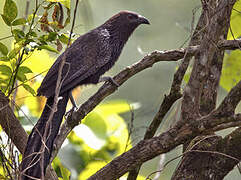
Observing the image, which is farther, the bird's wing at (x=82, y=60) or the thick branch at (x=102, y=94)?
the bird's wing at (x=82, y=60)

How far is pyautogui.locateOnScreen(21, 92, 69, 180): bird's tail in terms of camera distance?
73.5 inches

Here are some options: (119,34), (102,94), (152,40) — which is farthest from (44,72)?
(152,40)

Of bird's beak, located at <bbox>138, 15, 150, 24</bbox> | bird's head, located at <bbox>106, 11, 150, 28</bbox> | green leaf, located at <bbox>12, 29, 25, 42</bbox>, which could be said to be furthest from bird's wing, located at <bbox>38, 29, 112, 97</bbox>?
green leaf, located at <bbox>12, 29, 25, 42</bbox>

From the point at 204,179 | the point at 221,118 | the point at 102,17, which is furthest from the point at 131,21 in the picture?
the point at 102,17

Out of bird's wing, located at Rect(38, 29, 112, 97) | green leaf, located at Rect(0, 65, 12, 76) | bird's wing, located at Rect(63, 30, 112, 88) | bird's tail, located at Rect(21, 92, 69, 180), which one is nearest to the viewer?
bird's tail, located at Rect(21, 92, 69, 180)

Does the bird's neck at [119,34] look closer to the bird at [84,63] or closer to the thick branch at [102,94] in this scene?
the bird at [84,63]

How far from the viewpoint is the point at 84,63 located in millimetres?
2893

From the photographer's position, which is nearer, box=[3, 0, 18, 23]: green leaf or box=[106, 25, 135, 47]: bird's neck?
box=[3, 0, 18, 23]: green leaf

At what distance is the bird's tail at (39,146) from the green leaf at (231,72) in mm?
1003

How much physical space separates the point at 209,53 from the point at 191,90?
0.18 metres

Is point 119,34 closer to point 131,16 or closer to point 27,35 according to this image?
point 131,16

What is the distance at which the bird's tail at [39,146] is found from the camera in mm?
1866

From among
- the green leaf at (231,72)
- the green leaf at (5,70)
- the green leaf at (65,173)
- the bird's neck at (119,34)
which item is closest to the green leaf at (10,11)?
the green leaf at (5,70)

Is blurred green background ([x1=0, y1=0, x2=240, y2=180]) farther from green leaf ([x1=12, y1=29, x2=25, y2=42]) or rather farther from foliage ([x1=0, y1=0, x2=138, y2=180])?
green leaf ([x1=12, y1=29, x2=25, y2=42])
